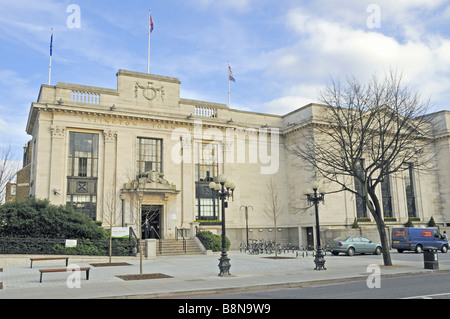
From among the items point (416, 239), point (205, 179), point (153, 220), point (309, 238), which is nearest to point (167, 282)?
point (153, 220)

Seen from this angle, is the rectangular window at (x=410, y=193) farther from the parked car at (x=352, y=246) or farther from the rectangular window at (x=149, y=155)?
the rectangular window at (x=149, y=155)

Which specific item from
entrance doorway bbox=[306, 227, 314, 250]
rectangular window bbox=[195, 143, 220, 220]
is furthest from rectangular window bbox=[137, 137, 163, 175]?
entrance doorway bbox=[306, 227, 314, 250]

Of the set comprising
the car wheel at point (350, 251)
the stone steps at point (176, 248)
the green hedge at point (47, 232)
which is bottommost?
the car wheel at point (350, 251)

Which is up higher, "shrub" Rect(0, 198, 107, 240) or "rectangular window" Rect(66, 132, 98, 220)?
"rectangular window" Rect(66, 132, 98, 220)

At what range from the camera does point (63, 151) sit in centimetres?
3138

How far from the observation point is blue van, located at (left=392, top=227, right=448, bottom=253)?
100 feet

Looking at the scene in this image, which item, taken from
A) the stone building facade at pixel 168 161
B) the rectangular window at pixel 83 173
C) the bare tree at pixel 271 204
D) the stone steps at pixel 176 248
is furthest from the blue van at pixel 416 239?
the rectangular window at pixel 83 173

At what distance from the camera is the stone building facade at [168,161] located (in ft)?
103

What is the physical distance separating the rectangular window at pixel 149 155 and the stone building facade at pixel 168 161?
0.09m

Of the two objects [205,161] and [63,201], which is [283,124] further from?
[63,201]

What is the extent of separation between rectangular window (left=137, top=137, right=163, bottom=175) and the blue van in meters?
20.4

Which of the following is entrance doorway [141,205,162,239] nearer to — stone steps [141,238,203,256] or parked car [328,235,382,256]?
stone steps [141,238,203,256]
